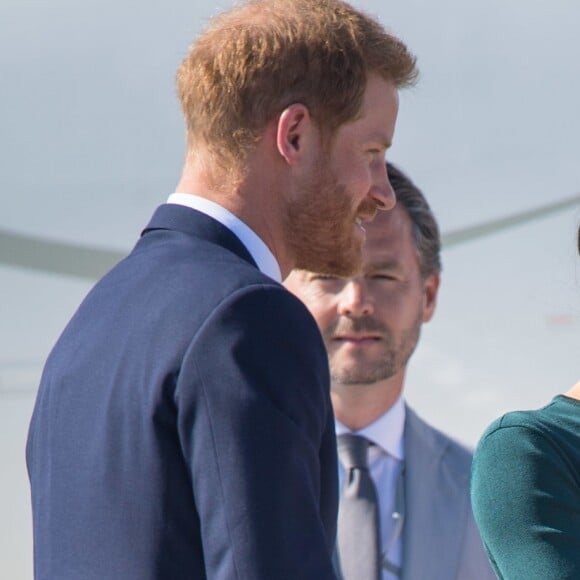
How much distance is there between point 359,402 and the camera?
7.34 ft

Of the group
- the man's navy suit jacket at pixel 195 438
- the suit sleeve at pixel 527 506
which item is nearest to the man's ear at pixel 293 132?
the man's navy suit jacket at pixel 195 438

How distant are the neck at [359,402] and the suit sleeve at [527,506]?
0.78 meters

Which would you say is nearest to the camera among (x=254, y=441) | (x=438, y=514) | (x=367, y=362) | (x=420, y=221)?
(x=254, y=441)

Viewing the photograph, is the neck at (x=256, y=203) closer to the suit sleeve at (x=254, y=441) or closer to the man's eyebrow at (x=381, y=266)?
the suit sleeve at (x=254, y=441)

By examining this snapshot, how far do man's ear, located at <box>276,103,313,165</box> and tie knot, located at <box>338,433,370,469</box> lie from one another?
0.90 meters

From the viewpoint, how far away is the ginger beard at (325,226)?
1.38 metres

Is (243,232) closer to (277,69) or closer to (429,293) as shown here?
(277,69)

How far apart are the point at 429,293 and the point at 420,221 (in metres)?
0.13

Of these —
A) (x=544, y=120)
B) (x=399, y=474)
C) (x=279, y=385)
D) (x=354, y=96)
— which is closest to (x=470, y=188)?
(x=544, y=120)

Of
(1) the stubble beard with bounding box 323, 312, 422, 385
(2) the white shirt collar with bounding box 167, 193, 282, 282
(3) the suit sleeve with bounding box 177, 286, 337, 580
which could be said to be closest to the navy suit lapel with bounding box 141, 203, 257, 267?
(2) the white shirt collar with bounding box 167, 193, 282, 282

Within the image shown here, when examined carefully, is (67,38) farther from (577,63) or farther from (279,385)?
(279,385)

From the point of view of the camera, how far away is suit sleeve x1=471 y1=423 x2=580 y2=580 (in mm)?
1368

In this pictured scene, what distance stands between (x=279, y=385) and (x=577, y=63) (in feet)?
7.55

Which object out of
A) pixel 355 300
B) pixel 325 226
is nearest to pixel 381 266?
pixel 355 300
